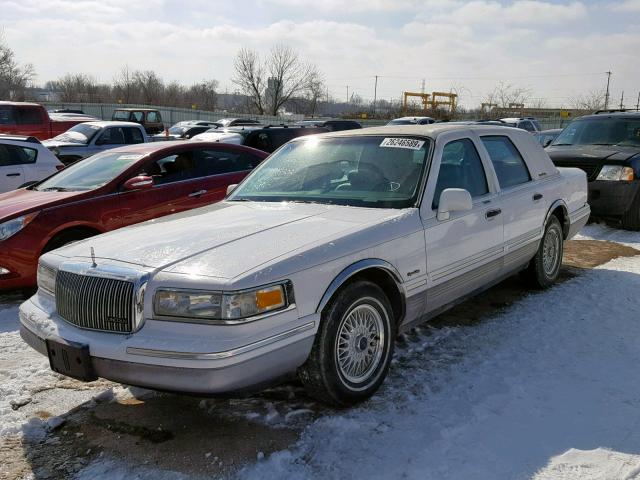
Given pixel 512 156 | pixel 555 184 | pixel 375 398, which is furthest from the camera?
pixel 555 184

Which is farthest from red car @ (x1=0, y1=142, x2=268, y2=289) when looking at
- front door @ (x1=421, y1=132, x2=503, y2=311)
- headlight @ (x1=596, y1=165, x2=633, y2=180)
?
headlight @ (x1=596, y1=165, x2=633, y2=180)

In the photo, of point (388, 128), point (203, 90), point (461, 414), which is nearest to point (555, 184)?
point (388, 128)

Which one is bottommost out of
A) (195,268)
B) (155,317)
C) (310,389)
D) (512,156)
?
(310,389)

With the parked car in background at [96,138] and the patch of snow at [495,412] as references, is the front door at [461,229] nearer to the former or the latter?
the patch of snow at [495,412]

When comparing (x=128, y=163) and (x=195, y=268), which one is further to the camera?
(x=128, y=163)

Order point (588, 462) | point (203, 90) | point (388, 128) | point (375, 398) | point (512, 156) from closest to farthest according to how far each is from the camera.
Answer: point (588, 462) → point (375, 398) → point (388, 128) → point (512, 156) → point (203, 90)

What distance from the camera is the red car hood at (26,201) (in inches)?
229

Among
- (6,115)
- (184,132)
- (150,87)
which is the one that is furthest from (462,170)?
(150,87)

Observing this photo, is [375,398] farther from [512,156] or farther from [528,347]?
[512,156]

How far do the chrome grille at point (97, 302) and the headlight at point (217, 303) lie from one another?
0.62 feet

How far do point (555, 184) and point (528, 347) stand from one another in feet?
7.14

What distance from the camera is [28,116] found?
16.7 meters

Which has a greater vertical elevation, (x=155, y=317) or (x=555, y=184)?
(x=555, y=184)

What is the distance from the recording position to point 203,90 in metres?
77.8
